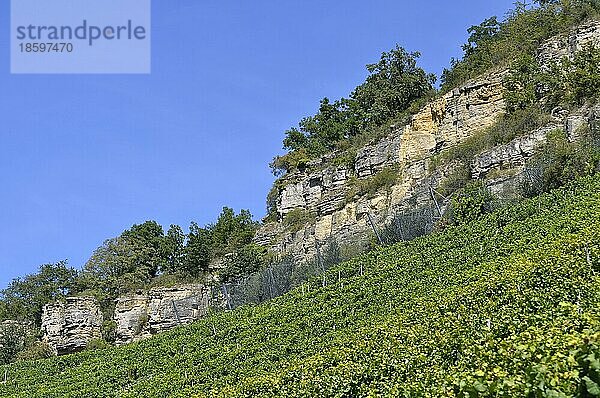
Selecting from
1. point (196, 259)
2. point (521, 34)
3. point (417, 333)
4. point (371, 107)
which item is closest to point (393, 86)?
point (371, 107)

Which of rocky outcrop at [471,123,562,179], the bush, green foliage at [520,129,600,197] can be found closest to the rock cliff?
rocky outcrop at [471,123,562,179]

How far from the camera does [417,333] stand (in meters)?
13.1

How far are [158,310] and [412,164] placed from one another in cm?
1543

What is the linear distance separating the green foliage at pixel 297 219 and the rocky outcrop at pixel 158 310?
5724 mm

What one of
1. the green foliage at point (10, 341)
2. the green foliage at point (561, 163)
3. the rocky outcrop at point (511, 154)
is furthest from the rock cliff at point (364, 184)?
the green foliage at point (10, 341)

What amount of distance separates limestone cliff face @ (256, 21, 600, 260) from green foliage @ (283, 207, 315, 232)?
0.29 m

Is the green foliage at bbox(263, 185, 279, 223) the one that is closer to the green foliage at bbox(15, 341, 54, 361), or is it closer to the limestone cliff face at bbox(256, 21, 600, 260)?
the limestone cliff face at bbox(256, 21, 600, 260)

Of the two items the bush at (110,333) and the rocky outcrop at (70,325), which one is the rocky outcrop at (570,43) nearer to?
the bush at (110,333)

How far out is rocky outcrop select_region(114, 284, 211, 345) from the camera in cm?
3781

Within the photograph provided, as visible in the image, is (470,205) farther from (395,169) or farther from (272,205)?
(272,205)

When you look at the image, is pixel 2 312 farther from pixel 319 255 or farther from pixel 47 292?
pixel 319 255

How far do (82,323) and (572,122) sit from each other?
27.5 metres

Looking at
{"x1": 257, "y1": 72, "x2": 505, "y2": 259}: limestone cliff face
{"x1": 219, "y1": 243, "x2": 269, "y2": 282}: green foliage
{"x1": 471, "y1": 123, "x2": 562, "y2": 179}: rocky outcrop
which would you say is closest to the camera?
{"x1": 471, "y1": 123, "x2": 562, "y2": 179}: rocky outcrop

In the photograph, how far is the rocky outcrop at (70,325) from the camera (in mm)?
39875
